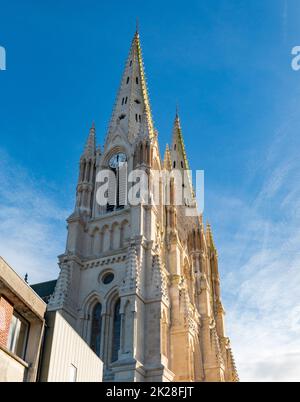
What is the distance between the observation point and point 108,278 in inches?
1403

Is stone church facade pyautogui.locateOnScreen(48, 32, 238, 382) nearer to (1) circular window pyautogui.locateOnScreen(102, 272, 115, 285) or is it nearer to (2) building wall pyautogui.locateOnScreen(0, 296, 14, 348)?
(1) circular window pyautogui.locateOnScreen(102, 272, 115, 285)

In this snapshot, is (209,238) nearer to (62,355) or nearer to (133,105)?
(133,105)

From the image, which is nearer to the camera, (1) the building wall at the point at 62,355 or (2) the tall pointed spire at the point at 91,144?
(1) the building wall at the point at 62,355

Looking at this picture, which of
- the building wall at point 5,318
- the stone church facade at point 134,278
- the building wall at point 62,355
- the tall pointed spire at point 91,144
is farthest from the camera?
the tall pointed spire at point 91,144

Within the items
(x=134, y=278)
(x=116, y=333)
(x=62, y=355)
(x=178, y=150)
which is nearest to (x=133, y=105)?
(x=178, y=150)

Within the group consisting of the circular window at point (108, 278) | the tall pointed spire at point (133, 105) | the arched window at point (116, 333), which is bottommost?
the arched window at point (116, 333)

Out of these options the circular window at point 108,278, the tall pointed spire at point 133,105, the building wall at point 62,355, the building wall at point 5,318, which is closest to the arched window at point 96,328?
the circular window at point 108,278

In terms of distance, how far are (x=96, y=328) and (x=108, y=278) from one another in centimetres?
351

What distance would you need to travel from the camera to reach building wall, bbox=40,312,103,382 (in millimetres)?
16453

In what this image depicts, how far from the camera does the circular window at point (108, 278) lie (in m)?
35.3

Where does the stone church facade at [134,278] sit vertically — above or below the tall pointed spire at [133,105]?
below

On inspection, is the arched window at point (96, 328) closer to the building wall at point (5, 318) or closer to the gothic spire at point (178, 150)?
the building wall at point (5, 318)

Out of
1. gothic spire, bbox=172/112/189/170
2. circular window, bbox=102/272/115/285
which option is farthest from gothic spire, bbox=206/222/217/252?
circular window, bbox=102/272/115/285

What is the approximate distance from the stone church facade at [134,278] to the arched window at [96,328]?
66 mm
